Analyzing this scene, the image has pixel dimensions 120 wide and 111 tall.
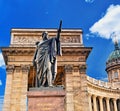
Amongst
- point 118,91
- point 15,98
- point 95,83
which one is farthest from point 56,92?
point 118,91

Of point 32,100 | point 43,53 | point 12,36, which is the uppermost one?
point 12,36

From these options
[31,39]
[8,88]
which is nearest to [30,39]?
[31,39]

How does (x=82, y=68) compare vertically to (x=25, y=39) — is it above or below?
below

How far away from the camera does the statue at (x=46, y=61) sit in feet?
38.7

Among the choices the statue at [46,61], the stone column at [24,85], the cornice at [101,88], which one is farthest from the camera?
the cornice at [101,88]

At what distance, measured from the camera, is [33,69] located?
3091 centimetres

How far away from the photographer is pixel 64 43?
3238cm

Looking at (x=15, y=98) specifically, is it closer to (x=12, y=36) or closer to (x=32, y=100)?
(x=12, y=36)

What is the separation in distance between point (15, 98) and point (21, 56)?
4561mm

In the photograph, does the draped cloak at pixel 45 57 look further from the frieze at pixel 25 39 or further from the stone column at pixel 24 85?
the frieze at pixel 25 39

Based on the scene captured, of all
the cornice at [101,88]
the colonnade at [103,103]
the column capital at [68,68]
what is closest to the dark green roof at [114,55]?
the colonnade at [103,103]

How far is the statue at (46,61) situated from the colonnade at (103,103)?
3598 cm

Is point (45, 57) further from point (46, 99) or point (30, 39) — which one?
point (30, 39)

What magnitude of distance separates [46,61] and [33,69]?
1901 centimetres
